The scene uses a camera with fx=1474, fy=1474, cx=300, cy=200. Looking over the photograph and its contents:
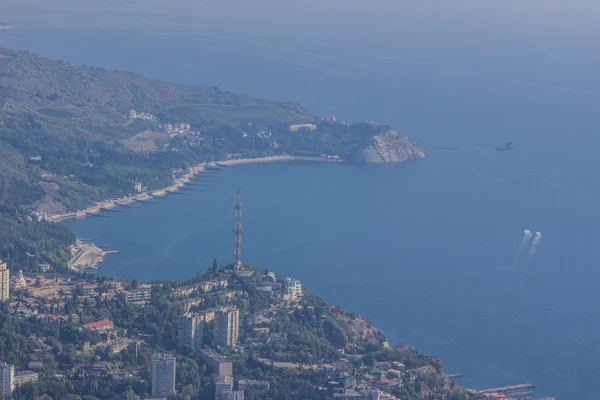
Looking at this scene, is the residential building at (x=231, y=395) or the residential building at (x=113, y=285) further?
the residential building at (x=113, y=285)

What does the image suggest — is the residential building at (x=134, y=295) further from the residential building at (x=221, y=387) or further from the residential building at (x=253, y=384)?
the residential building at (x=221, y=387)

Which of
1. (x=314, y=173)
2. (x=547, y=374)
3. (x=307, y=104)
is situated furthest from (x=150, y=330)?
(x=307, y=104)

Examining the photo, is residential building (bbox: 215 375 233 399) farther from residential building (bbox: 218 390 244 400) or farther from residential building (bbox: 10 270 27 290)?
residential building (bbox: 10 270 27 290)

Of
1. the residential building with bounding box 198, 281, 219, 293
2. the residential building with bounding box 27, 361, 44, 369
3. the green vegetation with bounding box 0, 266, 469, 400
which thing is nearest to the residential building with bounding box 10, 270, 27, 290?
the green vegetation with bounding box 0, 266, 469, 400

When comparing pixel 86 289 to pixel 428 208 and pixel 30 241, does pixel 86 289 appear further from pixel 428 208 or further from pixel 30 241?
pixel 428 208

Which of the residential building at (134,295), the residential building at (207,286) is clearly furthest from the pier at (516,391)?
the residential building at (134,295)

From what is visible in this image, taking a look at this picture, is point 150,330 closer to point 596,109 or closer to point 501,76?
point 596,109
